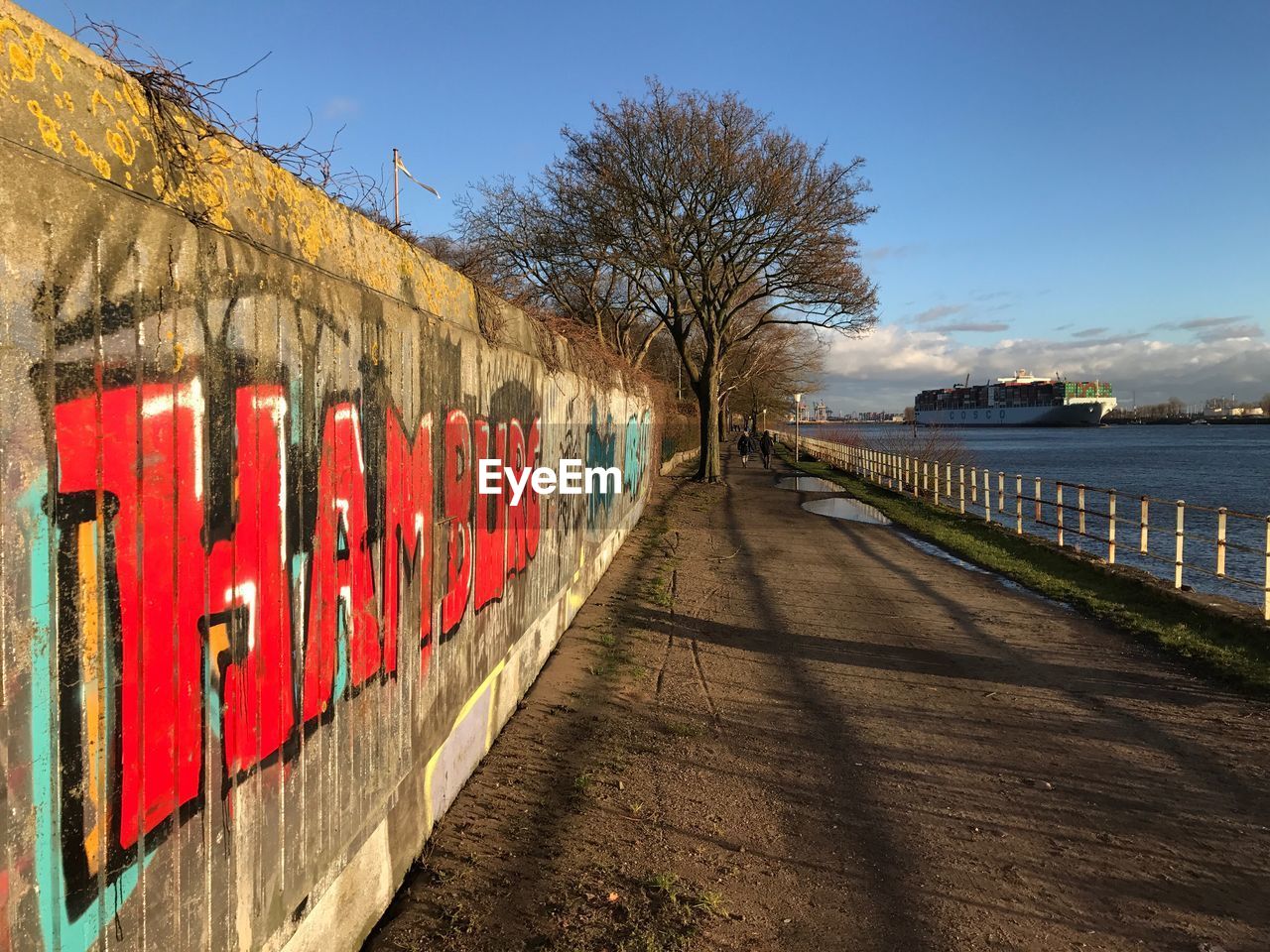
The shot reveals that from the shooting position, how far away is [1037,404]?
180375mm

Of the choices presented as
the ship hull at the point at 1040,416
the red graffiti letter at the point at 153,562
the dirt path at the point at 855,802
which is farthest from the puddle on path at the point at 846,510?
the ship hull at the point at 1040,416

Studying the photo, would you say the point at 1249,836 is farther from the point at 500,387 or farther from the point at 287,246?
the point at 287,246

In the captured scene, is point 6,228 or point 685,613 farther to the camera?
point 685,613

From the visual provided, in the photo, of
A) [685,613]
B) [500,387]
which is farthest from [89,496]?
[685,613]

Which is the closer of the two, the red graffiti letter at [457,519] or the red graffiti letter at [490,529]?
the red graffiti letter at [457,519]

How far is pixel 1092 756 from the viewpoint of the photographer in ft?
16.1

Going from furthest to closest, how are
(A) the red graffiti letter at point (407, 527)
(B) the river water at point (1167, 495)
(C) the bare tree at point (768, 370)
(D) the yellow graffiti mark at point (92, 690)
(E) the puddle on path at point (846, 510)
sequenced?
(C) the bare tree at point (768, 370), (E) the puddle on path at point (846, 510), (B) the river water at point (1167, 495), (A) the red graffiti letter at point (407, 527), (D) the yellow graffiti mark at point (92, 690)

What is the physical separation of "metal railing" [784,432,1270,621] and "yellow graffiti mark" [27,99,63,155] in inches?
387

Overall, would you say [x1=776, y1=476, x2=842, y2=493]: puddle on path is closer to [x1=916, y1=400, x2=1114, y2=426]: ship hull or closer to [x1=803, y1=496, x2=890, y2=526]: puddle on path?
[x1=803, y1=496, x2=890, y2=526]: puddle on path

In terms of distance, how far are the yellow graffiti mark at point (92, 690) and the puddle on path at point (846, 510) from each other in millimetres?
16752

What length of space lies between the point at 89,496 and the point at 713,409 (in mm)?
26443

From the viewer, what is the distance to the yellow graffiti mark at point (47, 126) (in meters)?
1.56

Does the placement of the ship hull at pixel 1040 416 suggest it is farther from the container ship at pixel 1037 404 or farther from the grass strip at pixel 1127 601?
the grass strip at pixel 1127 601

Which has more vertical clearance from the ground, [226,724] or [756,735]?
[226,724]
